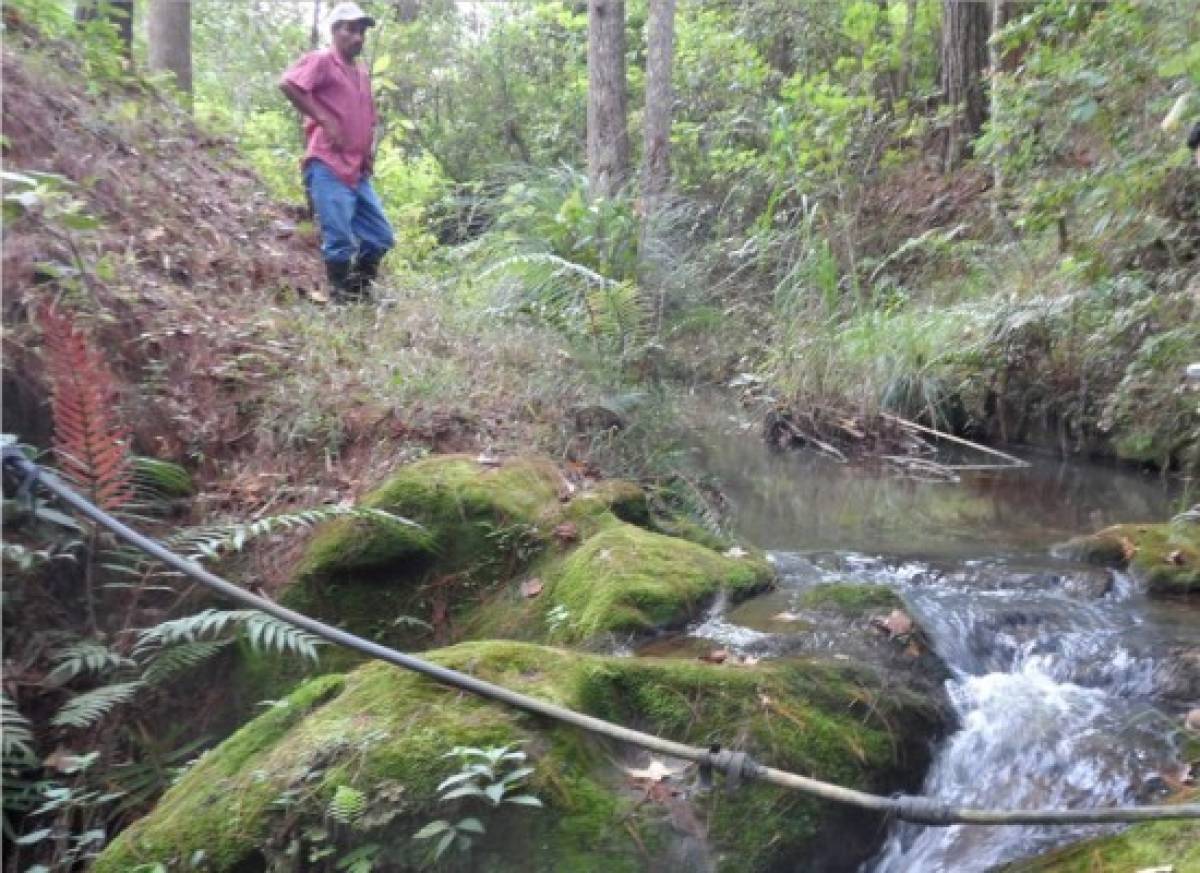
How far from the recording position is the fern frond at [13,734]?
11.1 feet

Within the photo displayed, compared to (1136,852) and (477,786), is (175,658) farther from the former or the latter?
(1136,852)

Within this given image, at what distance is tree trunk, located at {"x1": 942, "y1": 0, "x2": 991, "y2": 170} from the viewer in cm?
1407

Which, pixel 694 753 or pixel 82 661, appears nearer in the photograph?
pixel 694 753

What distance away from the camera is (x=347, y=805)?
2.67m

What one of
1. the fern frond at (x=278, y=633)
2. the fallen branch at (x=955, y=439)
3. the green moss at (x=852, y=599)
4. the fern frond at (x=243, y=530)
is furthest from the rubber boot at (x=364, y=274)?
the fallen branch at (x=955, y=439)

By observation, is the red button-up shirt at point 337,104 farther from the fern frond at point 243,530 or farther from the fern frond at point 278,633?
the fern frond at point 278,633

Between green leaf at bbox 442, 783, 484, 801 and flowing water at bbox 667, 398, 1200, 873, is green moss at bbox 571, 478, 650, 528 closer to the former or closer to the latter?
flowing water at bbox 667, 398, 1200, 873

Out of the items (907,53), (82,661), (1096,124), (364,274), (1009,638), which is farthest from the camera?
(907,53)

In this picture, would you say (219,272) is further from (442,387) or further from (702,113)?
(702,113)

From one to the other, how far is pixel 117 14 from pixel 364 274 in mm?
4067

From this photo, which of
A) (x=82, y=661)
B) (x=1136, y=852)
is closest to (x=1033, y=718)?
(x=1136, y=852)

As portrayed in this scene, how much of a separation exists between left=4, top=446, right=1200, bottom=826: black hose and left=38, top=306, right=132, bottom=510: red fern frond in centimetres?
40

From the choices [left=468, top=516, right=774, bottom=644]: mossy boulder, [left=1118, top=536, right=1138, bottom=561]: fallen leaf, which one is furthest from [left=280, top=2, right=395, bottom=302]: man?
[left=1118, top=536, right=1138, bottom=561]: fallen leaf

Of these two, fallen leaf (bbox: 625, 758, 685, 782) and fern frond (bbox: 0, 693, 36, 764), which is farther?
fern frond (bbox: 0, 693, 36, 764)
